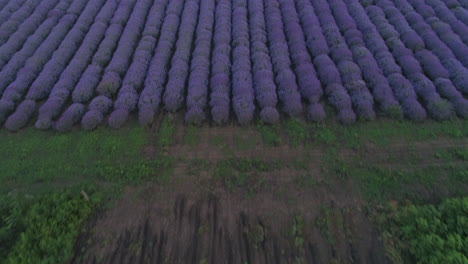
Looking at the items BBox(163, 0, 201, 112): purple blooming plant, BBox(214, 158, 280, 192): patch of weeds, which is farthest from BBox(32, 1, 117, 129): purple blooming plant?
BBox(214, 158, 280, 192): patch of weeds

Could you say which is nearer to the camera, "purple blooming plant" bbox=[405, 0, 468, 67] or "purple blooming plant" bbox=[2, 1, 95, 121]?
"purple blooming plant" bbox=[2, 1, 95, 121]

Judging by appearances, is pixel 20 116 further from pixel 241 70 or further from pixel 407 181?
pixel 407 181

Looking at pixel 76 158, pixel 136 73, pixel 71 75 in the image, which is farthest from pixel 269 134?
pixel 71 75

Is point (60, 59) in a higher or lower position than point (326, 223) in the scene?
higher

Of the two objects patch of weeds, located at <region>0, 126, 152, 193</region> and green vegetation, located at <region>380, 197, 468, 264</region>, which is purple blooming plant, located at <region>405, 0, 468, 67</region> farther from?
patch of weeds, located at <region>0, 126, 152, 193</region>

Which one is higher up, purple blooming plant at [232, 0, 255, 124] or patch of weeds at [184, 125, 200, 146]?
purple blooming plant at [232, 0, 255, 124]

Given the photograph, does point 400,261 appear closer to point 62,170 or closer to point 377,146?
point 377,146

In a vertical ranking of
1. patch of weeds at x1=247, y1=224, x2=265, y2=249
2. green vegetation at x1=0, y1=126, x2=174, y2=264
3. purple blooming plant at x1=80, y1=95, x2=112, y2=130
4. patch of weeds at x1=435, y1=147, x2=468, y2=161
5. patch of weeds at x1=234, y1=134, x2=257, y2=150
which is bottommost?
patch of weeds at x1=247, y1=224, x2=265, y2=249
